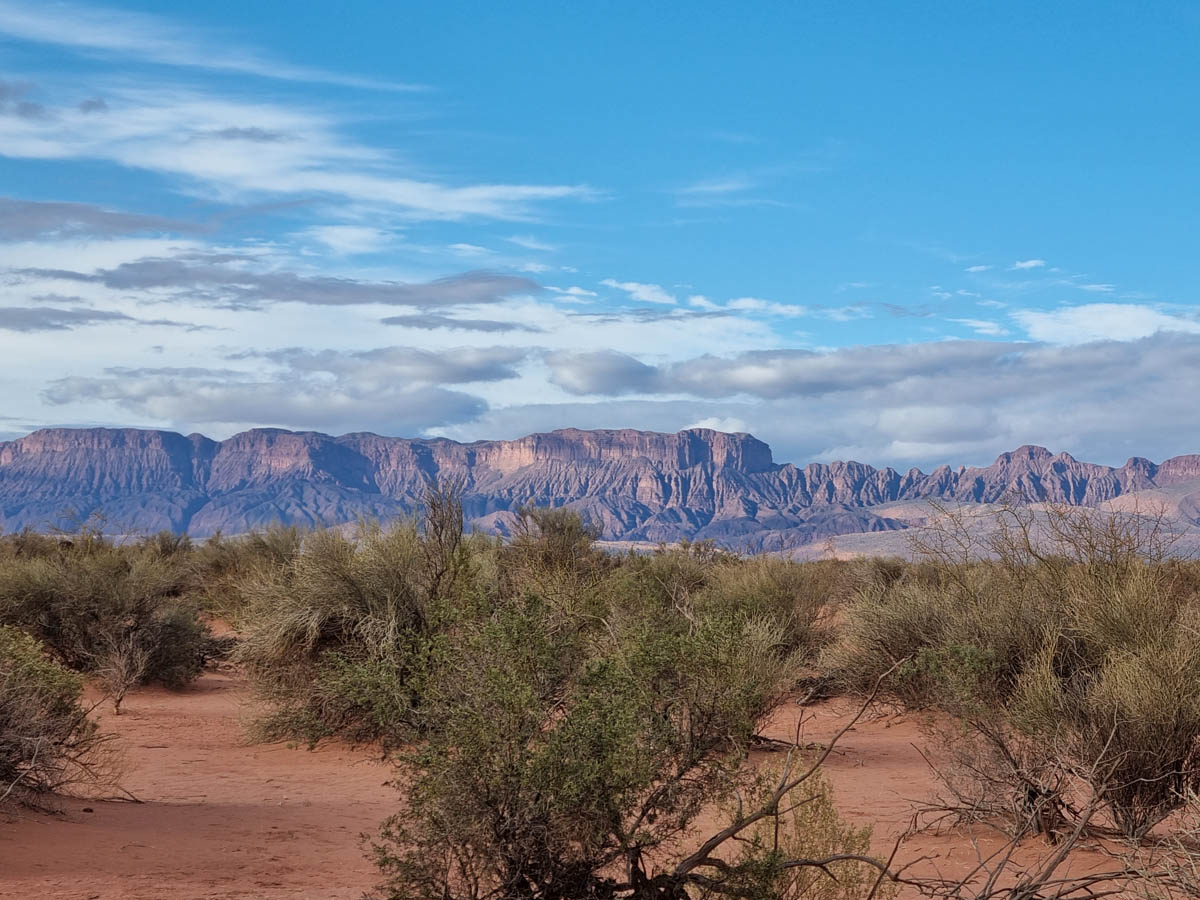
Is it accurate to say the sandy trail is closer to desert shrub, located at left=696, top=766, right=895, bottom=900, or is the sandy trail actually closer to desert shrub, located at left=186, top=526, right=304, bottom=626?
desert shrub, located at left=696, top=766, right=895, bottom=900

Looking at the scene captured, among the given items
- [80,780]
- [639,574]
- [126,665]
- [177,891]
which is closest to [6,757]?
[80,780]

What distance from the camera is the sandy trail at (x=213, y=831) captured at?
8.51 metres

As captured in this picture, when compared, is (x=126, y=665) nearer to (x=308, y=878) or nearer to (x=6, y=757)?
(x=6, y=757)

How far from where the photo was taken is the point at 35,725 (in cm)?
980

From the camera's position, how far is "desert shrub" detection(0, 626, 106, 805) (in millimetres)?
9609

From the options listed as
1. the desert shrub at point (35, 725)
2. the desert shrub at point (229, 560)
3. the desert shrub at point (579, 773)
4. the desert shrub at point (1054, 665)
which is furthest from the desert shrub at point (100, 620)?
the desert shrub at point (579, 773)

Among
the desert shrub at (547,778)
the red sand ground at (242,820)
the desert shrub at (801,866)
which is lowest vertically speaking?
the red sand ground at (242,820)

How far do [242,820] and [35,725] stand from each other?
7.21ft

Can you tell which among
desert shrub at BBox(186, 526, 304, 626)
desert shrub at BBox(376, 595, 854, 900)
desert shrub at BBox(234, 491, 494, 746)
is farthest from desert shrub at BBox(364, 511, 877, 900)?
desert shrub at BBox(186, 526, 304, 626)

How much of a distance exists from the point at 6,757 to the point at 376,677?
4.43m

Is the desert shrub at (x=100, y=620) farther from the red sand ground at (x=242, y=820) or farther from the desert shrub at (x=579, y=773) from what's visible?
the desert shrub at (x=579, y=773)

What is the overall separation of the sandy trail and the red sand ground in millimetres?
16

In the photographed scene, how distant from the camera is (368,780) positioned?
1362 centimetres

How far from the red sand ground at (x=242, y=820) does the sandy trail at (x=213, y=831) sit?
0.02 meters
